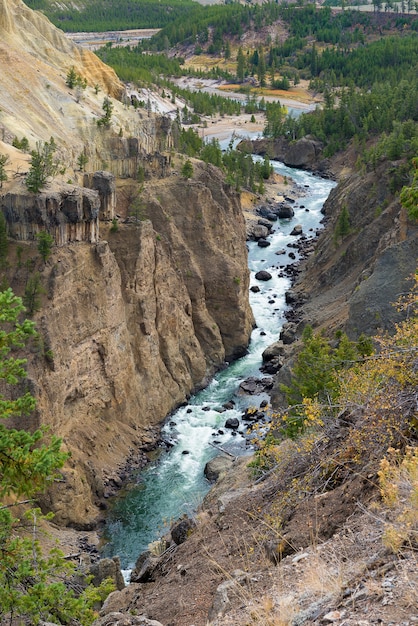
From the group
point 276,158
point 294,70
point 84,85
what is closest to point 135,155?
point 84,85

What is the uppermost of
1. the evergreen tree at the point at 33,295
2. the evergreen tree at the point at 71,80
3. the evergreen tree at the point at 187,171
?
the evergreen tree at the point at 71,80

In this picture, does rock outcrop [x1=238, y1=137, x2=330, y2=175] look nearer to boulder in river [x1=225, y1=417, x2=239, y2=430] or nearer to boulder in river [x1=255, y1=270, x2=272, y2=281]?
boulder in river [x1=255, y1=270, x2=272, y2=281]

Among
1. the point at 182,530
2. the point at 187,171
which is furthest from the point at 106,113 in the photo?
the point at 182,530

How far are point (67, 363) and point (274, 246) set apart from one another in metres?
46.0

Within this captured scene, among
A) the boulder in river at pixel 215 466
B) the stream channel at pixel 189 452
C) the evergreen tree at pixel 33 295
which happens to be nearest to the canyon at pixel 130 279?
the evergreen tree at pixel 33 295

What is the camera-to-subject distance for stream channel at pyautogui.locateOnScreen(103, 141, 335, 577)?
3547cm

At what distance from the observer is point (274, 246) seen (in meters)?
81.2

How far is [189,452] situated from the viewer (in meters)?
42.8

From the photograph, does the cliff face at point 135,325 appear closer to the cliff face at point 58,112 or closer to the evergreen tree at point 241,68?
the cliff face at point 58,112

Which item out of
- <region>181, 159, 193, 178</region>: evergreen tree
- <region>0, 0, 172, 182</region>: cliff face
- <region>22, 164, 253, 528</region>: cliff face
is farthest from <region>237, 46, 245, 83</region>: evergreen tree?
<region>181, 159, 193, 178</region>: evergreen tree

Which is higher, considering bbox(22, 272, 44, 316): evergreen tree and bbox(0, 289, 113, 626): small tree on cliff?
bbox(0, 289, 113, 626): small tree on cliff

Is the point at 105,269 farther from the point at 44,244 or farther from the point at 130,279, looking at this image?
the point at 44,244

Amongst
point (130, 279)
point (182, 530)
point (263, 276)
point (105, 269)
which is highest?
point (105, 269)

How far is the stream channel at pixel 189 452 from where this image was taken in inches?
1396
